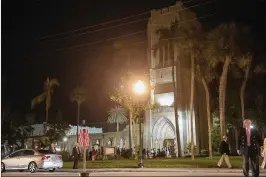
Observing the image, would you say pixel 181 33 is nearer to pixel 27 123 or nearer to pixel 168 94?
pixel 168 94

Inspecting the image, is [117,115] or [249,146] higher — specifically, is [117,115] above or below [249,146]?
above

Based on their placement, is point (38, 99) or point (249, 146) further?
point (38, 99)

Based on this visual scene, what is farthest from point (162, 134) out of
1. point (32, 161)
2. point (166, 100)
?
point (32, 161)

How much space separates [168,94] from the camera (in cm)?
5288

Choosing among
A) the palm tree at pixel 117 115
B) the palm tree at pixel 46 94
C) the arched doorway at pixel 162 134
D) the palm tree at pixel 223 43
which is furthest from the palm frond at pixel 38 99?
the palm tree at pixel 223 43

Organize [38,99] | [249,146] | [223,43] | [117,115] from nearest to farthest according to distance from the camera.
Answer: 1. [249,146]
2. [223,43]
3. [38,99]
4. [117,115]

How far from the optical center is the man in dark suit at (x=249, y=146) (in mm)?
11969

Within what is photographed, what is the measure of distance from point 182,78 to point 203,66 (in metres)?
13.5

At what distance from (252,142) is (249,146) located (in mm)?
196

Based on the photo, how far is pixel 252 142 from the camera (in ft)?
39.8

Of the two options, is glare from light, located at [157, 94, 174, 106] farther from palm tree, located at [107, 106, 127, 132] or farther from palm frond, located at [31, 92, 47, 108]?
palm tree, located at [107, 106, 127, 132]

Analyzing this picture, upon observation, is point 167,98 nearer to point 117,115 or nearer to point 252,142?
point 117,115

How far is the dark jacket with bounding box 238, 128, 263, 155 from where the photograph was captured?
39.5 ft

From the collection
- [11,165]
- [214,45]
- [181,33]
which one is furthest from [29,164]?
[181,33]
